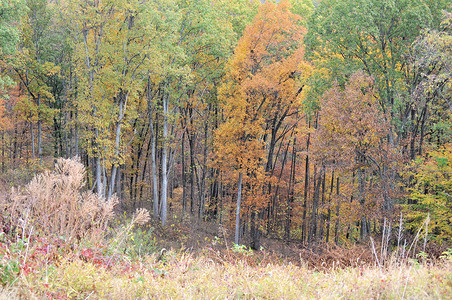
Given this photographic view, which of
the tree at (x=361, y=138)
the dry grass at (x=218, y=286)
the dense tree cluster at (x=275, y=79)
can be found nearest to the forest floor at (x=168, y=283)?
the dry grass at (x=218, y=286)

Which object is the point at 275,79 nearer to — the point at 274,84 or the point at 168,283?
the point at 274,84

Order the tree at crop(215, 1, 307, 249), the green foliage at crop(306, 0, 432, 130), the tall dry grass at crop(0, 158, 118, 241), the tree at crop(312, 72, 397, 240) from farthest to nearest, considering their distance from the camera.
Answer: the tree at crop(215, 1, 307, 249), the green foliage at crop(306, 0, 432, 130), the tree at crop(312, 72, 397, 240), the tall dry grass at crop(0, 158, 118, 241)

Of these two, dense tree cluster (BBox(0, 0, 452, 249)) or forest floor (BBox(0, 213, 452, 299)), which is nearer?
forest floor (BBox(0, 213, 452, 299))

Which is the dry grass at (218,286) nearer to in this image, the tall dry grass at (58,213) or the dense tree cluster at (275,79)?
the tall dry grass at (58,213)

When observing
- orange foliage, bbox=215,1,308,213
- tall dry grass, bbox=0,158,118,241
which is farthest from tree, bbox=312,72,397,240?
tall dry grass, bbox=0,158,118,241

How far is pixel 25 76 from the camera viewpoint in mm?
20562

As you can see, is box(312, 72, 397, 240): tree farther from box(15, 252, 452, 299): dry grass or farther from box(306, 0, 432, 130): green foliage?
box(15, 252, 452, 299): dry grass

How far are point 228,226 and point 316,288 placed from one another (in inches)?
699

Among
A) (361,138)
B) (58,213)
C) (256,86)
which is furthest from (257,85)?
(58,213)

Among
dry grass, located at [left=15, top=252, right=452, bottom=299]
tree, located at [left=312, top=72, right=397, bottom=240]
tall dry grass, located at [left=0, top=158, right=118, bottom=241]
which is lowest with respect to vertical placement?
dry grass, located at [left=15, top=252, right=452, bottom=299]

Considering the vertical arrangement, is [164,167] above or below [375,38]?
below

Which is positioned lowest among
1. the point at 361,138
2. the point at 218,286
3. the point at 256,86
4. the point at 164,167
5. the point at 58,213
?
the point at 218,286

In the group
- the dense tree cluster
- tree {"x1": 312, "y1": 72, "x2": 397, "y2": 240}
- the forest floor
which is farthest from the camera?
the dense tree cluster

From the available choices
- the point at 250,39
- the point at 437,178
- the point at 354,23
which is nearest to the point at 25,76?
the point at 250,39
